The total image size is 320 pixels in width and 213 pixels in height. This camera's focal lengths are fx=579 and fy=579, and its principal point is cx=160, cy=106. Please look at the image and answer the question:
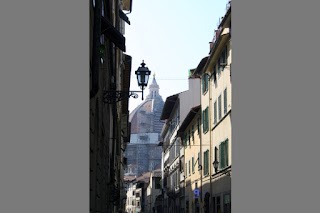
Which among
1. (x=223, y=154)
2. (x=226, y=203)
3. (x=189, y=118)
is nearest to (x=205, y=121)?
(x=223, y=154)

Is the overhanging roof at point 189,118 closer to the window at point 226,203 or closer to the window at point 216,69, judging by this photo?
the window at point 216,69

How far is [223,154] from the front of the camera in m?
26.2

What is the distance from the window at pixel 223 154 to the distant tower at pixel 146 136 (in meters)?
129

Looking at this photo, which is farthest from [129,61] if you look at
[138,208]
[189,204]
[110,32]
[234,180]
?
[138,208]

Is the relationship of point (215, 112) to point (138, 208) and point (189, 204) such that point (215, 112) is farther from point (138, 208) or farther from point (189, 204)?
point (138, 208)

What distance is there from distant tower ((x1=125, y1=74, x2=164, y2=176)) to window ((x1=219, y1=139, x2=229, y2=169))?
129 m

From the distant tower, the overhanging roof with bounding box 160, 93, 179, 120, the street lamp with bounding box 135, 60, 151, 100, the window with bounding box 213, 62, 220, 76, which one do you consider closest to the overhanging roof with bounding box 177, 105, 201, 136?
the overhanging roof with bounding box 160, 93, 179, 120

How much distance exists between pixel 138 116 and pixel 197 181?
448 feet

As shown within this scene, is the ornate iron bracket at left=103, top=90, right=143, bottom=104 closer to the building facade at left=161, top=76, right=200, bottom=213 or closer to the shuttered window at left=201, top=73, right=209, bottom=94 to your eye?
the shuttered window at left=201, top=73, right=209, bottom=94

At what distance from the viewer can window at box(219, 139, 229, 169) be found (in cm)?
2528

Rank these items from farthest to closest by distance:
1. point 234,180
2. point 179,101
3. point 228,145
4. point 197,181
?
1. point 179,101
2. point 197,181
3. point 228,145
4. point 234,180

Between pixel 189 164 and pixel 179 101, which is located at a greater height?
pixel 179 101

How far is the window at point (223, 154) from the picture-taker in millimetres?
25281

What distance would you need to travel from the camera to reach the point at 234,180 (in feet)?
25.3
